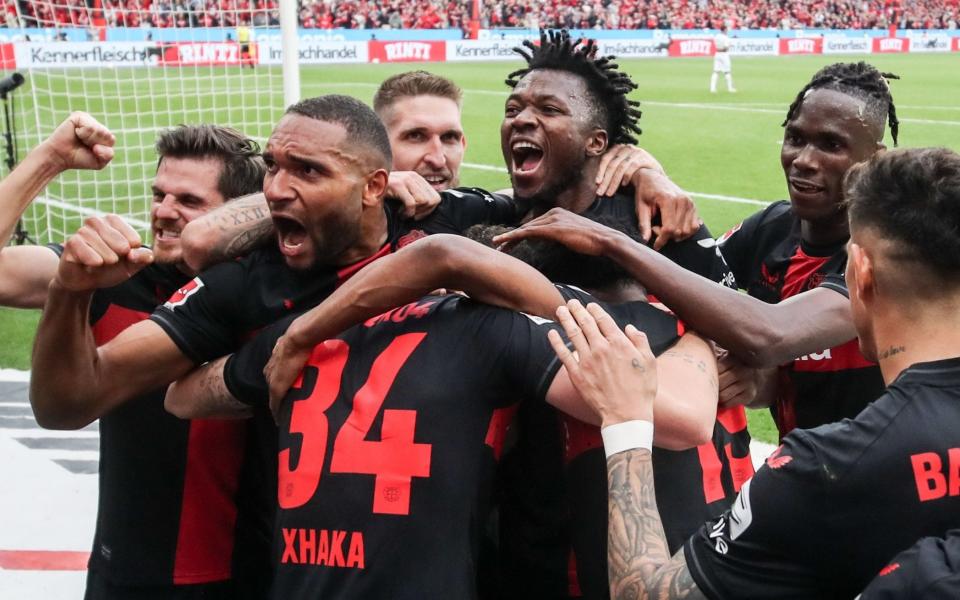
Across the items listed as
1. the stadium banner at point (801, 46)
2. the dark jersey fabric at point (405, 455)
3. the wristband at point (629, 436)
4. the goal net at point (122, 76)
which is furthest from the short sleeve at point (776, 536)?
the stadium banner at point (801, 46)

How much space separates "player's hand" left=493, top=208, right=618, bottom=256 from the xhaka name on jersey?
3.08ft

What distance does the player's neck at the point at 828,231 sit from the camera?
412cm

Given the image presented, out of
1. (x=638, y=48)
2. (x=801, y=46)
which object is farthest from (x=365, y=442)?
(x=801, y=46)

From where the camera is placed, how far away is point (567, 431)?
121 inches

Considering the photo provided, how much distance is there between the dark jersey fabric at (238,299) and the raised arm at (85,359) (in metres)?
0.06

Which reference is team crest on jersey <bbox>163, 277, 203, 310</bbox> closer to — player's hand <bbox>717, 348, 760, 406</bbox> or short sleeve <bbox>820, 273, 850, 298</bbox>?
player's hand <bbox>717, 348, 760, 406</bbox>

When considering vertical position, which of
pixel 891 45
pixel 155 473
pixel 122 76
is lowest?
pixel 891 45

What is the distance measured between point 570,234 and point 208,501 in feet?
5.03

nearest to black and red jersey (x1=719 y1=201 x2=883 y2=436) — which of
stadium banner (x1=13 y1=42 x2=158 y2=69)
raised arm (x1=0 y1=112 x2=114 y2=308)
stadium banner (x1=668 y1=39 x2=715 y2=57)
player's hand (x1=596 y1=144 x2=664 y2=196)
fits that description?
player's hand (x1=596 y1=144 x2=664 y2=196)

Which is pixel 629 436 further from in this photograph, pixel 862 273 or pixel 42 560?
pixel 42 560

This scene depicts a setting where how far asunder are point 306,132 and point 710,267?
1.46m

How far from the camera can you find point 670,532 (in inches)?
115

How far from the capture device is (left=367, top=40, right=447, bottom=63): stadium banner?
3669cm

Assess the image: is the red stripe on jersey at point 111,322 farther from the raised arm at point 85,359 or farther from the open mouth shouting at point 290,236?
the open mouth shouting at point 290,236
